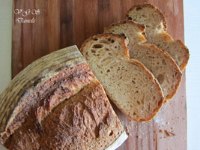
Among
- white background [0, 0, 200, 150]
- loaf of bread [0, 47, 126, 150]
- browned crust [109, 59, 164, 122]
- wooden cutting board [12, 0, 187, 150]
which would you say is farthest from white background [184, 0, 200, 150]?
loaf of bread [0, 47, 126, 150]

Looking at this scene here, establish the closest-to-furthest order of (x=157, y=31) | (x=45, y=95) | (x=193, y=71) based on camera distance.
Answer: (x=45, y=95), (x=157, y=31), (x=193, y=71)

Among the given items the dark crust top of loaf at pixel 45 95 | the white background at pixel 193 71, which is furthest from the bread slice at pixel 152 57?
the dark crust top of loaf at pixel 45 95

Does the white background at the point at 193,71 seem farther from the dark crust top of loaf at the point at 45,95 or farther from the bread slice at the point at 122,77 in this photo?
the dark crust top of loaf at the point at 45,95

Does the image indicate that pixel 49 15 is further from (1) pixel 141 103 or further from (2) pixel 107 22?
(1) pixel 141 103

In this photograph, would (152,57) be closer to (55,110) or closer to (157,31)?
(157,31)

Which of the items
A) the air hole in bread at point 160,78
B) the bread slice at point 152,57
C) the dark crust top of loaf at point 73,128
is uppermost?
the bread slice at point 152,57

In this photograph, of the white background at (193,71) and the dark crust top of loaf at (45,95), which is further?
the white background at (193,71)

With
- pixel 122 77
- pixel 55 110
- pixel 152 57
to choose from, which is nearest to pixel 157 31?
pixel 152 57

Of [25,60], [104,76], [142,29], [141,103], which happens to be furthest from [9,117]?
[142,29]
